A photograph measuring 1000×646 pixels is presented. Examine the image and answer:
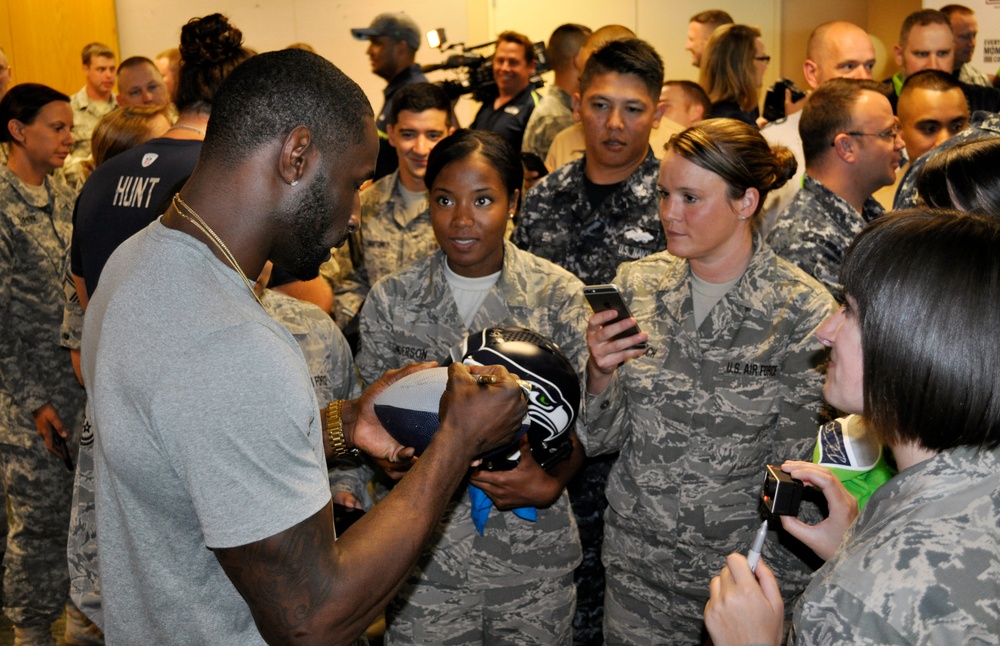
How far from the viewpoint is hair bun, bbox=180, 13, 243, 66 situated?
2518mm

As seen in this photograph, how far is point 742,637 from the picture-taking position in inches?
53.2

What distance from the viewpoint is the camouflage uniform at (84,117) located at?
6.38m

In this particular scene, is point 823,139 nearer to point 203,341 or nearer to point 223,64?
point 223,64

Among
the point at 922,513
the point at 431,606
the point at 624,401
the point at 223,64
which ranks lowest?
the point at 431,606

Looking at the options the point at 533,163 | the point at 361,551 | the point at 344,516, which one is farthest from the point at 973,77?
the point at 361,551

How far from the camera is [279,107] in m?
1.31

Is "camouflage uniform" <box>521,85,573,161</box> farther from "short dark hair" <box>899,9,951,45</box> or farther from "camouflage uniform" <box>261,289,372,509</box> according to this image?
"camouflage uniform" <box>261,289,372,509</box>

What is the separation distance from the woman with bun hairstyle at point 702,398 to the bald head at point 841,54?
8.60 feet

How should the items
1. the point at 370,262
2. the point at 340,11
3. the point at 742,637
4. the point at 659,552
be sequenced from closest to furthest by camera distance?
the point at 742,637, the point at 659,552, the point at 370,262, the point at 340,11

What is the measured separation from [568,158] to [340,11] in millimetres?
4632

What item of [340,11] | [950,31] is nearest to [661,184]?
[950,31]

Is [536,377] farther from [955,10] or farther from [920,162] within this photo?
[955,10]

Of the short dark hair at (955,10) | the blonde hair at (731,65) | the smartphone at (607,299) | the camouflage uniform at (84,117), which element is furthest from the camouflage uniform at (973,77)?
the camouflage uniform at (84,117)

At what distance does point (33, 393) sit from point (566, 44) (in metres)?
3.51
